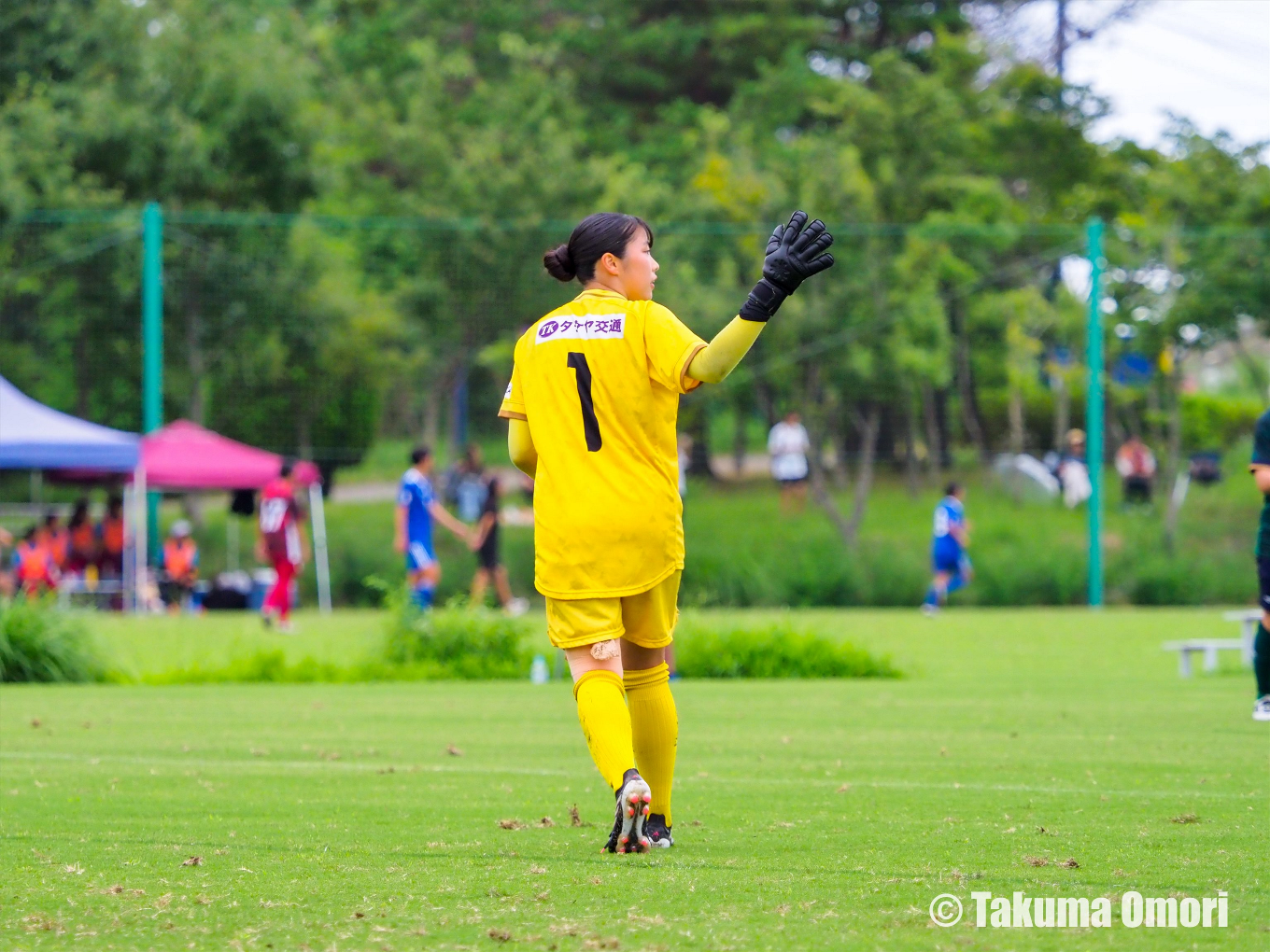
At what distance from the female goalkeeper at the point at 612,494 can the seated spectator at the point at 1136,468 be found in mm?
18914

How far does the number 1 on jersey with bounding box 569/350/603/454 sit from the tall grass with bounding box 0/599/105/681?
8315 millimetres

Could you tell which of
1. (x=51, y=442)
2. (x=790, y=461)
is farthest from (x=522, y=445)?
(x=790, y=461)

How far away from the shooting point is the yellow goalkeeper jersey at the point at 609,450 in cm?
479

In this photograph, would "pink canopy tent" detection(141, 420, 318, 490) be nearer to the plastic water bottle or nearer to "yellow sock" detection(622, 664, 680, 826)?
the plastic water bottle

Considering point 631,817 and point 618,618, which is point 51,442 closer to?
point 618,618

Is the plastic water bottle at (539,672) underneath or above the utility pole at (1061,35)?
underneath

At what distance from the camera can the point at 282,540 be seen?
1823 centimetres

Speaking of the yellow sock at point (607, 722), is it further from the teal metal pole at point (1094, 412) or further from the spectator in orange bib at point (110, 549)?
the teal metal pole at point (1094, 412)

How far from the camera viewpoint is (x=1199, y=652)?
13789 mm

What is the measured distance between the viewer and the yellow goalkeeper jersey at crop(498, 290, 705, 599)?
15.7 feet

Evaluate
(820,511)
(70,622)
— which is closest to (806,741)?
(70,622)

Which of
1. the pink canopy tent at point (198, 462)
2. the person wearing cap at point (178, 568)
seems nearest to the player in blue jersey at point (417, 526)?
the pink canopy tent at point (198, 462)

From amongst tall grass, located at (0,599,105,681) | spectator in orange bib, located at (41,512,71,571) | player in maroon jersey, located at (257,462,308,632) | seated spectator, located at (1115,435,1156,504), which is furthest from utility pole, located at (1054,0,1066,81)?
tall grass, located at (0,599,105,681)

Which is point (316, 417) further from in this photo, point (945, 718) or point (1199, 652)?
point (945, 718)
